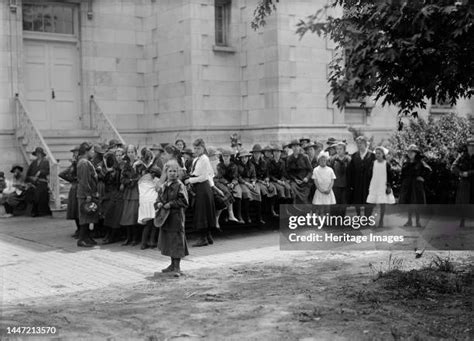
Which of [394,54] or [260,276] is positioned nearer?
[394,54]

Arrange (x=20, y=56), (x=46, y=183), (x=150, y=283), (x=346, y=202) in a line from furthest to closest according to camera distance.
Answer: (x=20, y=56) → (x=46, y=183) → (x=346, y=202) → (x=150, y=283)

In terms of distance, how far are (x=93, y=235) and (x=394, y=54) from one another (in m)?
8.74

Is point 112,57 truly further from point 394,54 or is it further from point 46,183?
point 394,54

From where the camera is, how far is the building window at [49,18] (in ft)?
65.5

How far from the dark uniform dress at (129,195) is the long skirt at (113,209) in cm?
19

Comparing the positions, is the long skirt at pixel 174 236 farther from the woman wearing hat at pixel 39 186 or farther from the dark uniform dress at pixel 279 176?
the woman wearing hat at pixel 39 186

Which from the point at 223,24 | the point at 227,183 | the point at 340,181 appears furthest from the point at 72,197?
the point at 223,24

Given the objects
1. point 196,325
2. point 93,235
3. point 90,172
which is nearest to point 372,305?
point 196,325

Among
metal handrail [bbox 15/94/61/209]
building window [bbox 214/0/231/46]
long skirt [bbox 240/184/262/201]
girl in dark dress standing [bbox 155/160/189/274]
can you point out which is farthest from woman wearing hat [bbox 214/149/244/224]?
building window [bbox 214/0/231/46]

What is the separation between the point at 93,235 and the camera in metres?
14.1

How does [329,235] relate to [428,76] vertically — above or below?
below

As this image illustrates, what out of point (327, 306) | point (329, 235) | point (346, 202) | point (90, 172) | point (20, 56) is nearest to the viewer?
point (327, 306)

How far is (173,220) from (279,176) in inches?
207

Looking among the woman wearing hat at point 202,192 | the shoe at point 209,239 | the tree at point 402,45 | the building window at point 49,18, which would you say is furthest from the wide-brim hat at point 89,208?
the building window at point 49,18
